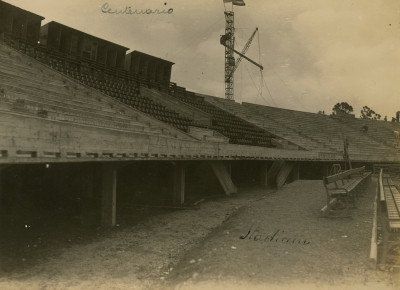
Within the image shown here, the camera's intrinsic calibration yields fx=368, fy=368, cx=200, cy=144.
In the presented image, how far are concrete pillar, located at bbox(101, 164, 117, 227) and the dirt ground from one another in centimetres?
35

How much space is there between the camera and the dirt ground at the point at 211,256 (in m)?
4.69

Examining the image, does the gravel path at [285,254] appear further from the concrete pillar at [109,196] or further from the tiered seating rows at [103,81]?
the tiered seating rows at [103,81]

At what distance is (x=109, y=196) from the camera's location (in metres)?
8.10

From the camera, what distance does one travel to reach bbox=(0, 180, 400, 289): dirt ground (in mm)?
4691

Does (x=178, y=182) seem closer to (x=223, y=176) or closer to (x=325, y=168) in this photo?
(x=223, y=176)

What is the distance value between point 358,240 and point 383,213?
1281mm

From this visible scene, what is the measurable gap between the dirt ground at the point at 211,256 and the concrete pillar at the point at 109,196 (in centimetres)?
35

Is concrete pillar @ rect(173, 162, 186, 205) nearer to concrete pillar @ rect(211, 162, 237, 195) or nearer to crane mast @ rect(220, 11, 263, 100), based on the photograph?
concrete pillar @ rect(211, 162, 237, 195)

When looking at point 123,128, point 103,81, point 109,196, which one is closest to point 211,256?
point 109,196

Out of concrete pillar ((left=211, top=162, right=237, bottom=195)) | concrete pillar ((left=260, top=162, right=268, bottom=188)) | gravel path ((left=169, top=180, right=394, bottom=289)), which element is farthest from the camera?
concrete pillar ((left=260, top=162, right=268, bottom=188))

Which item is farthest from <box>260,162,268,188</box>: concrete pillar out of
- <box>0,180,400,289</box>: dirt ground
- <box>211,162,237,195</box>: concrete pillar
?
<box>0,180,400,289</box>: dirt ground

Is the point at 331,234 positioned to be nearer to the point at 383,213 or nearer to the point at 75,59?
the point at 383,213

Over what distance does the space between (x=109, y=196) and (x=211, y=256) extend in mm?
3295

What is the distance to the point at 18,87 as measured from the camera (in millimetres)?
9703
